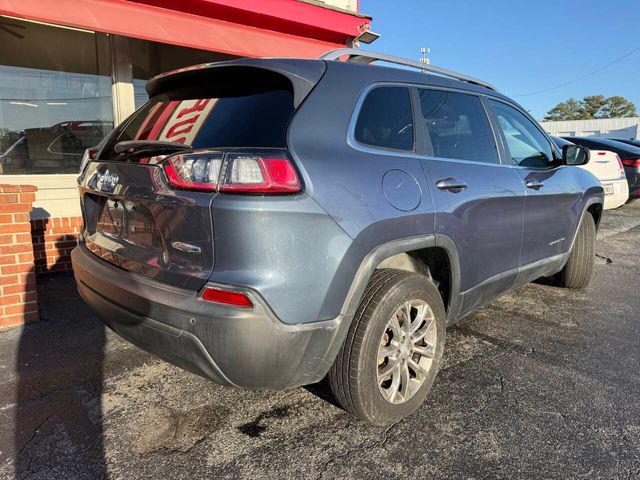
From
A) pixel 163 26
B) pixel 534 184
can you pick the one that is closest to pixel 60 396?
pixel 534 184

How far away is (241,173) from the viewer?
1.92m

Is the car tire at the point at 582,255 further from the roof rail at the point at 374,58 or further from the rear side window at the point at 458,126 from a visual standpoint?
the roof rail at the point at 374,58

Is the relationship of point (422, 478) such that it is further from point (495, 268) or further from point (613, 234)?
point (613, 234)

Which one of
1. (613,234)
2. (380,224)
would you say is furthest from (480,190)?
(613,234)

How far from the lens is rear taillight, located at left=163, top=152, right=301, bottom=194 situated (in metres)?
1.92

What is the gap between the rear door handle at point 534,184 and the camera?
3525mm

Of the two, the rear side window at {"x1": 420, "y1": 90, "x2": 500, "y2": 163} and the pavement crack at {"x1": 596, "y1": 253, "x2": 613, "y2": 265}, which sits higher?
the rear side window at {"x1": 420, "y1": 90, "x2": 500, "y2": 163}

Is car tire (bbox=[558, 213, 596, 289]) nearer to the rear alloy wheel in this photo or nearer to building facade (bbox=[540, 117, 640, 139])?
the rear alloy wheel

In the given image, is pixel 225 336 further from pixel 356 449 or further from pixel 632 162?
pixel 632 162

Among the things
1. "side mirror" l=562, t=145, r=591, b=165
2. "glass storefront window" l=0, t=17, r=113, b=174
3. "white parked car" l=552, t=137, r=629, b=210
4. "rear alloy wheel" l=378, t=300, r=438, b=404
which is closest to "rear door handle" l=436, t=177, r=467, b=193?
"rear alloy wheel" l=378, t=300, r=438, b=404

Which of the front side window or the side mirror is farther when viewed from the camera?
the side mirror

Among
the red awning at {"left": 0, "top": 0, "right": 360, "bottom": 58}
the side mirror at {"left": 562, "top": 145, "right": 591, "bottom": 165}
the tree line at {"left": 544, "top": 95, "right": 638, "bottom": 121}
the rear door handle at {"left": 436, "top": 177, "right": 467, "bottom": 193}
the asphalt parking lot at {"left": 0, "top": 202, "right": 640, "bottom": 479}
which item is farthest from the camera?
the tree line at {"left": 544, "top": 95, "right": 638, "bottom": 121}

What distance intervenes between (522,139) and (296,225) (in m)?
2.64

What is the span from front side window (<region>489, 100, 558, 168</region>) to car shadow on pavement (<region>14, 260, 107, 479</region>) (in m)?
3.23
